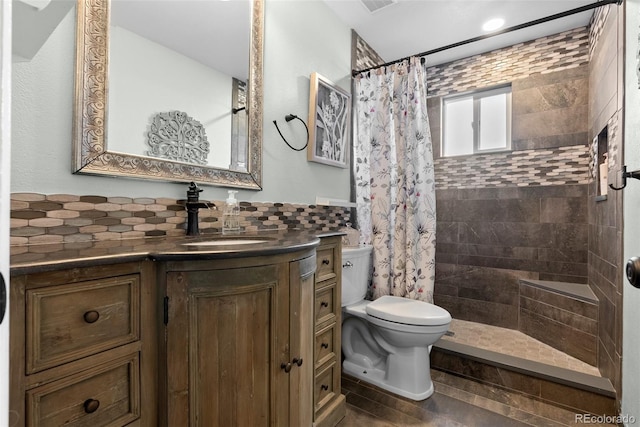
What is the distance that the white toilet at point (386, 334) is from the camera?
5.48 ft

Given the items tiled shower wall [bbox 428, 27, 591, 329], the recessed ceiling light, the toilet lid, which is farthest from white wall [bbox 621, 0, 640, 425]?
tiled shower wall [bbox 428, 27, 591, 329]

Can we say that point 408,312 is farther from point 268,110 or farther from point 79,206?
point 79,206

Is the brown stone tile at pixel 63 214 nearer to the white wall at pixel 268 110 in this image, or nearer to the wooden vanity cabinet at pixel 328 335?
the white wall at pixel 268 110

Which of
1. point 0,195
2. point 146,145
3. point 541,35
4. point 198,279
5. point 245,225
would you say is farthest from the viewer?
point 541,35

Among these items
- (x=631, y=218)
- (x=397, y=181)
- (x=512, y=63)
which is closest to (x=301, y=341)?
(x=397, y=181)

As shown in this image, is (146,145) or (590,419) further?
(590,419)

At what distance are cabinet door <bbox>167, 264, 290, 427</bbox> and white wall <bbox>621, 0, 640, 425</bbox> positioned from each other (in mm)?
1535

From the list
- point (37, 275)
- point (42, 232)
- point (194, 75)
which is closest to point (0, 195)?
point (37, 275)

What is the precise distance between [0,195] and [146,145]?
95 centimetres

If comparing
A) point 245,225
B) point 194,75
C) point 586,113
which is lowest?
point 245,225

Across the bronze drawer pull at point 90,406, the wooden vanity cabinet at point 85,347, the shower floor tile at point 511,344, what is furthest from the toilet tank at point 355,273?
the bronze drawer pull at point 90,406

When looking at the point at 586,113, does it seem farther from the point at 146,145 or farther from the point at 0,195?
the point at 0,195

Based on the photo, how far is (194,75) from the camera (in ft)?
4.31

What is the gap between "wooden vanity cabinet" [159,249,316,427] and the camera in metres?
0.77
